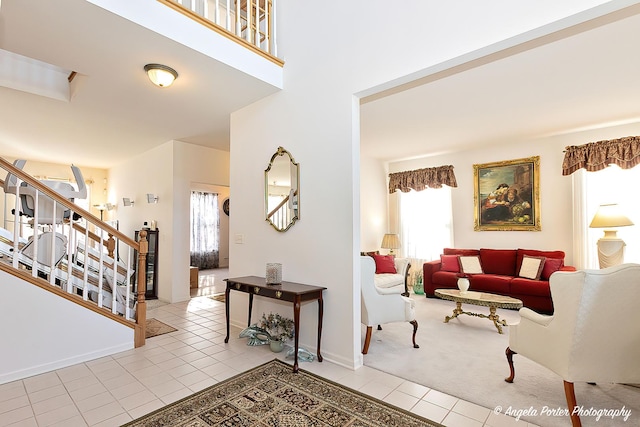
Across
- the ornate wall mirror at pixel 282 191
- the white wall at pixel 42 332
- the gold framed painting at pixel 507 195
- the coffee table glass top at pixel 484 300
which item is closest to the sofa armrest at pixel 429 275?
the gold framed painting at pixel 507 195

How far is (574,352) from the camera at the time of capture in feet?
6.60

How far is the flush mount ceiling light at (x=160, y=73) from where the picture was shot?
9.88 feet

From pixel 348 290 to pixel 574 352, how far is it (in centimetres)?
167

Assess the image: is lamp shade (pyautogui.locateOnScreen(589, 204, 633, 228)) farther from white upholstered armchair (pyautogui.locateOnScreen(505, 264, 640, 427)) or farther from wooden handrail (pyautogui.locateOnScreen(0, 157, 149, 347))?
wooden handrail (pyautogui.locateOnScreen(0, 157, 149, 347))

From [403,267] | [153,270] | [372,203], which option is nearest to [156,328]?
[153,270]

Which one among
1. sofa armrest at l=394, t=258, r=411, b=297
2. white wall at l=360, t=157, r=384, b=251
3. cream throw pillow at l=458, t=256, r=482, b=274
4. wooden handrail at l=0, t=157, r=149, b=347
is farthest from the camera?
white wall at l=360, t=157, r=384, b=251

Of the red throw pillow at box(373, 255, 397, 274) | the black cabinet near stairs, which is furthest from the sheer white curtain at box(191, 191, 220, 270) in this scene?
the red throw pillow at box(373, 255, 397, 274)

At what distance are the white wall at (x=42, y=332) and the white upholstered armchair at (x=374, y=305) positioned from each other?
264cm

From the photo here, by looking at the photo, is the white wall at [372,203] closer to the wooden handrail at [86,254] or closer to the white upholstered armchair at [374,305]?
the white upholstered armchair at [374,305]

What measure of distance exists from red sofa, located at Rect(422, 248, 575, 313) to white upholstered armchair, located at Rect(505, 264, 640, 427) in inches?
115

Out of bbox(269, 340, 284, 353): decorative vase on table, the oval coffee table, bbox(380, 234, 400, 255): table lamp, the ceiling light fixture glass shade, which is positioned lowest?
bbox(269, 340, 284, 353): decorative vase on table

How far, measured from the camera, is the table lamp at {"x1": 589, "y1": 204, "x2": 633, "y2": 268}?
14.5 feet

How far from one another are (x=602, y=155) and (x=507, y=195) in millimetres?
1444

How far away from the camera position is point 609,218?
4.45 m
